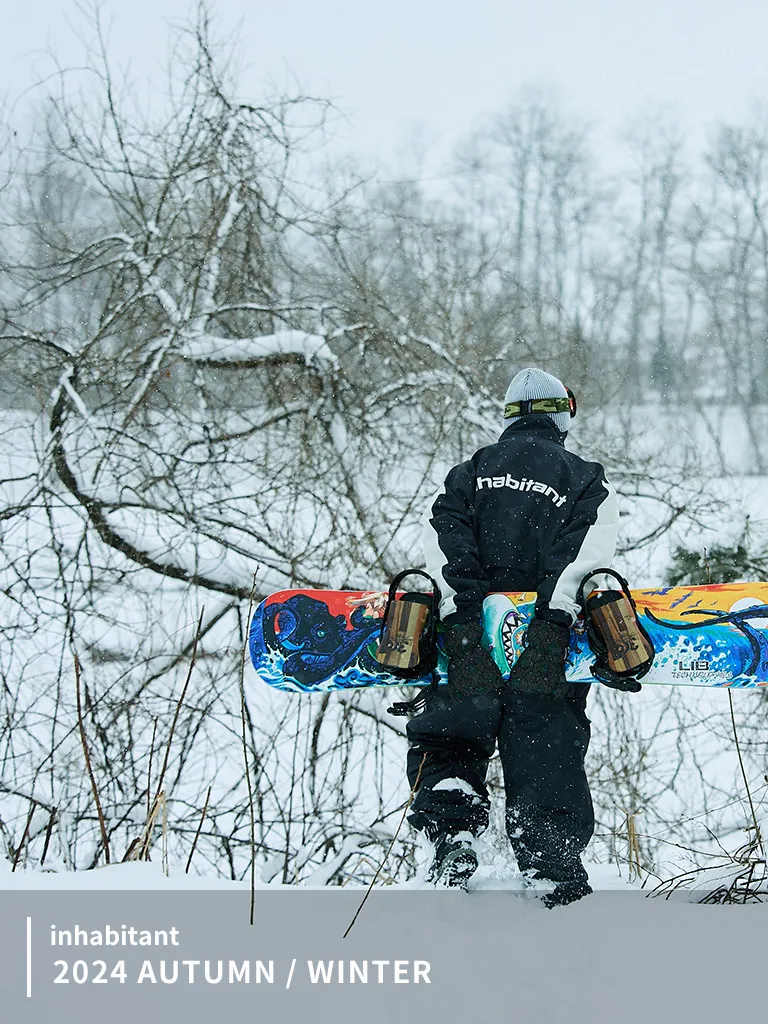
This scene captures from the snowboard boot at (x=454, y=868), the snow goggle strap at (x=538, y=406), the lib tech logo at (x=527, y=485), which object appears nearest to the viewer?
the snowboard boot at (x=454, y=868)

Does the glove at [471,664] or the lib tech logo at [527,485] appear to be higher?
the lib tech logo at [527,485]

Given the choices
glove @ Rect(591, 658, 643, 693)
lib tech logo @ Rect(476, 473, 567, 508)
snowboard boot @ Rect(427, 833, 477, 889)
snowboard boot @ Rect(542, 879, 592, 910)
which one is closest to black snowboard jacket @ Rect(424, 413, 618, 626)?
lib tech logo @ Rect(476, 473, 567, 508)

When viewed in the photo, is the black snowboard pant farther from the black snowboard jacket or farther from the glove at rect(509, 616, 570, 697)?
the black snowboard jacket

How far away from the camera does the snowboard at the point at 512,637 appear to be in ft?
7.89

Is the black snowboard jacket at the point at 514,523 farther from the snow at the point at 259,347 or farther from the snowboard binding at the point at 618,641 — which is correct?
the snow at the point at 259,347

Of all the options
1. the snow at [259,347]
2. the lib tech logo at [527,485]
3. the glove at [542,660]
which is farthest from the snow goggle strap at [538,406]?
the snow at [259,347]

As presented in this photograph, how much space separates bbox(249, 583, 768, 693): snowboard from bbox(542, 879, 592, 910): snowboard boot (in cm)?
58

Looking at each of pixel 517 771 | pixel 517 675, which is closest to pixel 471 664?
pixel 517 675

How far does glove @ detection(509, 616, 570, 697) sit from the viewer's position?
2.19 m

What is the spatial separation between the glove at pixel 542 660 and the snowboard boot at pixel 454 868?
1.60 ft

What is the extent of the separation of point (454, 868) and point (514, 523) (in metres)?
1.03

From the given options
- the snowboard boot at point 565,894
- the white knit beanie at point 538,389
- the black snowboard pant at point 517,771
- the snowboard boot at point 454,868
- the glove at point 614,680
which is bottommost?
the snowboard boot at point 565,894

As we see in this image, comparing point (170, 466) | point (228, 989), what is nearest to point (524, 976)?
point (228, 989)

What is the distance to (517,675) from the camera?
221 centimetres
